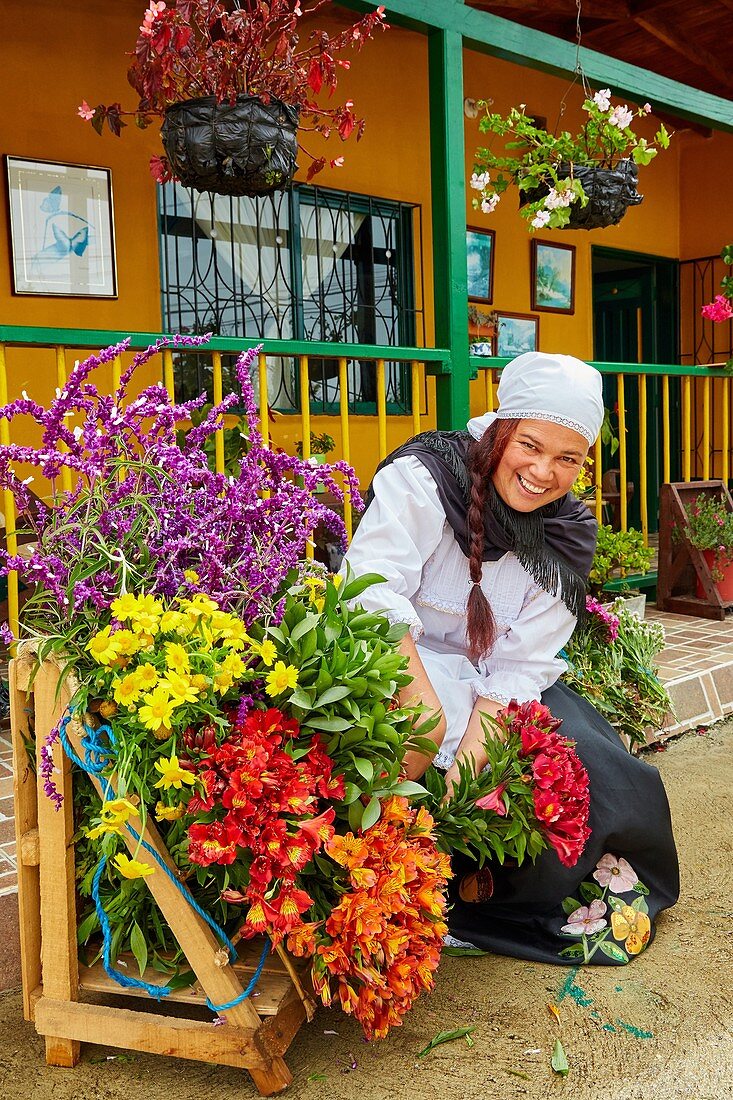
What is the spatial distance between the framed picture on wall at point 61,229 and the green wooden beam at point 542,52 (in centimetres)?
227

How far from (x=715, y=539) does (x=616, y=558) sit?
835 millimetres

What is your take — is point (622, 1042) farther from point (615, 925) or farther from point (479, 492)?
point (479, 492)

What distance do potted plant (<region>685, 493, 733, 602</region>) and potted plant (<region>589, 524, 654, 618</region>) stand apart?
1.24 feet

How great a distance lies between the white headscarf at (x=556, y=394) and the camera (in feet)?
7.03

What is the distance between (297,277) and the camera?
243 inches

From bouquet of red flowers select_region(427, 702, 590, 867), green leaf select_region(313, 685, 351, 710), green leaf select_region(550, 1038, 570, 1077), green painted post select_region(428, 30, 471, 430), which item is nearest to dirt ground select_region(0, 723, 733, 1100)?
green leaf select_region(550, 1038, 570, 1077)

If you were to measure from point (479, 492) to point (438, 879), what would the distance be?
0.90 meters

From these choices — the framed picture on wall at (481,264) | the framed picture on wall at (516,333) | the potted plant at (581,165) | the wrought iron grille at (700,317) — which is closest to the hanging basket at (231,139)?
the potted plant at (581,165)

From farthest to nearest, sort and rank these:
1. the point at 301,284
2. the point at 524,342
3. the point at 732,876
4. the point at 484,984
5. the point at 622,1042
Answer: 1. the point at 524,342
2. the point at 301,284
3. the point at 732,876
4. the point at 484,984
5. the point at 622,1042

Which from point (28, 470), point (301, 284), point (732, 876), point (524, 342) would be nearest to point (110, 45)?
point (301, 284)

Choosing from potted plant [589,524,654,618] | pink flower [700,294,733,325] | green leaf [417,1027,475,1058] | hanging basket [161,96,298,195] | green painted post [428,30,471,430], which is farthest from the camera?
pink flower [700,294,733,325]

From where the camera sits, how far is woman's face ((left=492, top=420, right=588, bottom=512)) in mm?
2162

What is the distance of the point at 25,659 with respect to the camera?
169 centimetres

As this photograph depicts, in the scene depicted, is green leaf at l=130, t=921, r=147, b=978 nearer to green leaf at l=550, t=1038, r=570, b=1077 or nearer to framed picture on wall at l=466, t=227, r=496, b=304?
green leaf at l=550, t=1038, r=570, b=1077
